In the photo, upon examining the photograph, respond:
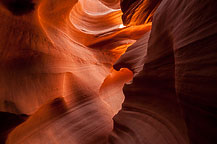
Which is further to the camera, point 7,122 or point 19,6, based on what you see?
point 19,6

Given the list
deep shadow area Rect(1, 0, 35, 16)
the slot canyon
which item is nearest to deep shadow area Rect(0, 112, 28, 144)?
the slot canyon

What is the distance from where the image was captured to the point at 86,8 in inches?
197

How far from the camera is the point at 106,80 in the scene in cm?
360

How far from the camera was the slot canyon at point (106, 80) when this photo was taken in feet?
3.08

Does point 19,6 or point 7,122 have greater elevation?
point 19,6

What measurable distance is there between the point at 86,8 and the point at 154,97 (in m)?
4.54

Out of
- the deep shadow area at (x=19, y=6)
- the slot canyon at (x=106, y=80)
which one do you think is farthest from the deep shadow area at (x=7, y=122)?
the deep shadow area at (x=19, y=6)

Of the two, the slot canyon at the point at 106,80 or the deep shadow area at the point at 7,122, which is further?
the deep shadow area at the point at 7,122

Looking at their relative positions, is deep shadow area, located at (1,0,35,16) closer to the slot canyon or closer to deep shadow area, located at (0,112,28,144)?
the slot canyon

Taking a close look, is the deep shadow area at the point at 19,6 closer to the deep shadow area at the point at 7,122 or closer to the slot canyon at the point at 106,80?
the slot canyon at the point at 106,80

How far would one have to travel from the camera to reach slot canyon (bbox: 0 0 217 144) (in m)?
0.94

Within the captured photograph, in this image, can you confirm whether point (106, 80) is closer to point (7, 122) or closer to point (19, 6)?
point (7, 122)

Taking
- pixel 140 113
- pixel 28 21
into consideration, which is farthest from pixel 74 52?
pixel 140 113

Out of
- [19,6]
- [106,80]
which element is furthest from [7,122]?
[106,80]
